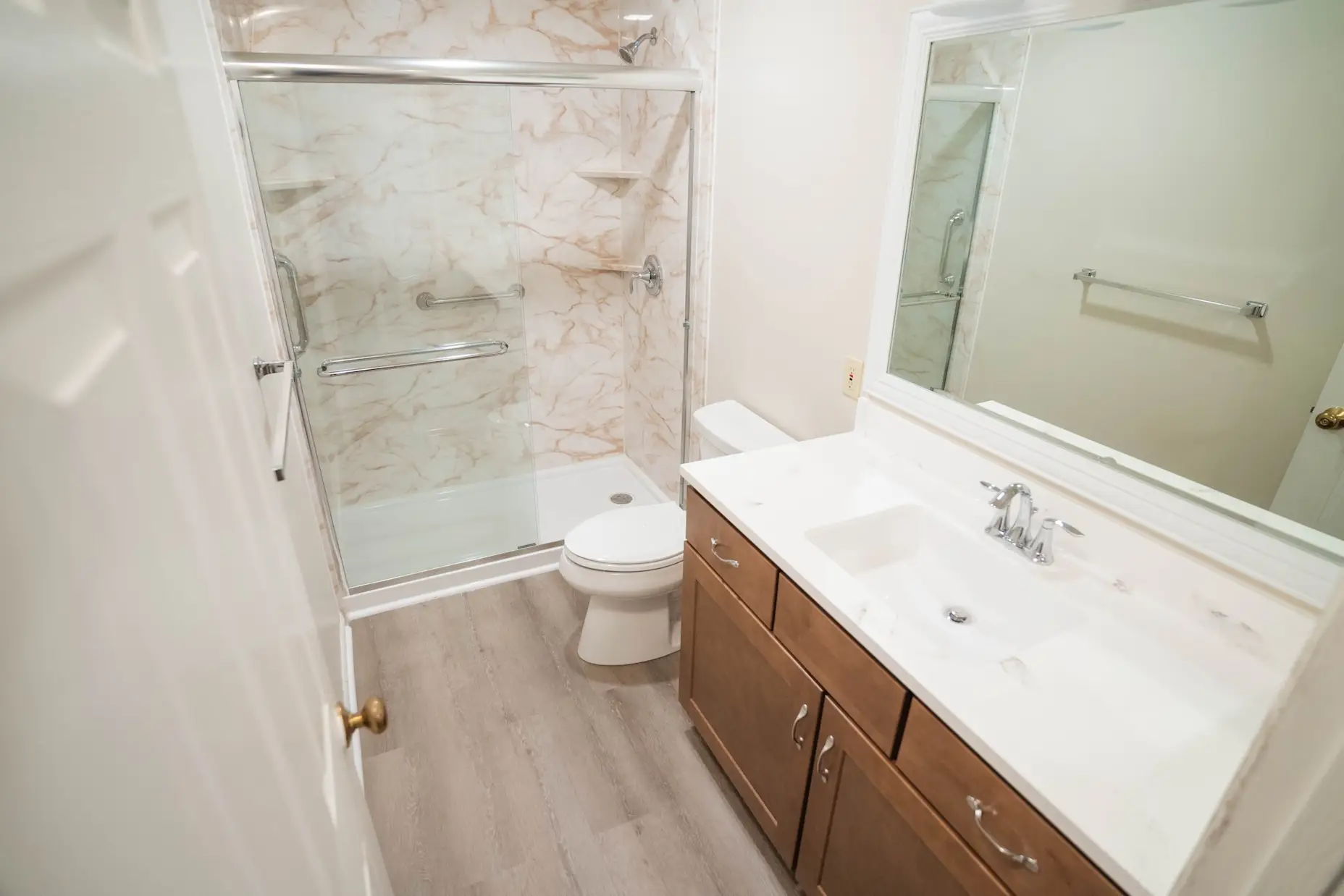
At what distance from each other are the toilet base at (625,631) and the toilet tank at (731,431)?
0.53m

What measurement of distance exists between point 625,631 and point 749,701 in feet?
2.34

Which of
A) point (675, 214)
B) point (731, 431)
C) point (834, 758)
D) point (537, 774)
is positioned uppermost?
point (675, 214)

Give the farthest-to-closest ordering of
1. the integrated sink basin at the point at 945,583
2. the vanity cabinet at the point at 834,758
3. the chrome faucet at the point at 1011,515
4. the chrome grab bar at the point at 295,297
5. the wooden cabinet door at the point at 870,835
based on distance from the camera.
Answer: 1. the chrome grab bar at the point at 295,297
2. the chrome faucet at the point at 1011,515
3. the integrated sink basin at the point at 945,583
4. the wooden cabinet door at the point at 870,835
5. the vanity cabinet at the point at 834,758

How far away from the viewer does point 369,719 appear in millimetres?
914

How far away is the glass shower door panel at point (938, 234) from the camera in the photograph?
4.80 ft

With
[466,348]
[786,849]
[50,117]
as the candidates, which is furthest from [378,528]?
[50,117]

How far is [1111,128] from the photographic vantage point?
48.0 inches

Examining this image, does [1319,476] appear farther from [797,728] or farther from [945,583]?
[797,728]

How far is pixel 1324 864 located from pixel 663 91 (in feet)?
8.85

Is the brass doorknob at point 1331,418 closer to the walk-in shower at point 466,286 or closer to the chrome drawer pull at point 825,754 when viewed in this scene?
the chrome drawer pull at point 825,754

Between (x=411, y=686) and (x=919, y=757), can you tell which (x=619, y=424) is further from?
(x=919, y=757)

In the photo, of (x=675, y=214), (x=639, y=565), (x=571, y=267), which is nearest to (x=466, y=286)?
(x=571, y=267)

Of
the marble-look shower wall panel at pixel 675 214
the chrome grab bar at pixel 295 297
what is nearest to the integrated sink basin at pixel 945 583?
the marble-look shower wall panel at pixel 675 214

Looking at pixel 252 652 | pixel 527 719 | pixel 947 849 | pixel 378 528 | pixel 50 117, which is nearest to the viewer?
pixel 50 117
